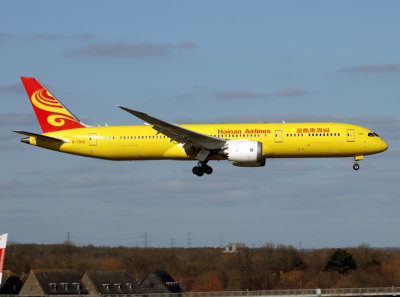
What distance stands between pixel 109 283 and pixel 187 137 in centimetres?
4333

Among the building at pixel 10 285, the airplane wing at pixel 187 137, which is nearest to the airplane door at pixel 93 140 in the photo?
the airplane wing at pixel 187 137

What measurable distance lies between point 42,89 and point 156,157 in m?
14.7

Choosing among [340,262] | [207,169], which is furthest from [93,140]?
[340,262]

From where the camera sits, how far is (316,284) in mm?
116188

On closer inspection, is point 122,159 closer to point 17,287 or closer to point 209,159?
point 209,159

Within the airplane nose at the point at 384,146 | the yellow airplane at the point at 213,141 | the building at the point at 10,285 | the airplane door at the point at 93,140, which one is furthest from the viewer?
the building at the point at 10,285

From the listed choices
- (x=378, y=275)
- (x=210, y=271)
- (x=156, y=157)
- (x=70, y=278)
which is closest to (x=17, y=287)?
(x=70, y=278)

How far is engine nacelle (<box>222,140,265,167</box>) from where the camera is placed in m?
63.2

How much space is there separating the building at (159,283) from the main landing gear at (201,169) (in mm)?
42041

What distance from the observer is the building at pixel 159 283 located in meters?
108

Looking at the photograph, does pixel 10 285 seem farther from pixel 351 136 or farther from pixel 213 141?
pixel 351 136

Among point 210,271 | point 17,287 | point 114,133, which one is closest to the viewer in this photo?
point 114,133

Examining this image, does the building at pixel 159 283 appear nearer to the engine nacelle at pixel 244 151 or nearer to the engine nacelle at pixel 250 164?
the engine nacelle at pixel 250 164

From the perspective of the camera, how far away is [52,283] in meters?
99.9
